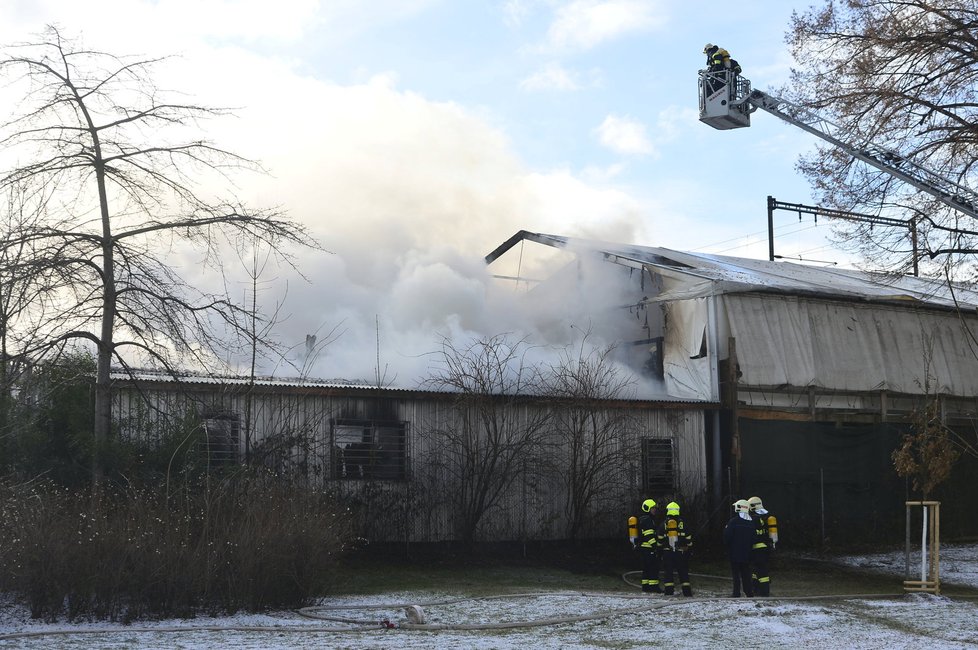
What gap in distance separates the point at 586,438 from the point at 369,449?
448 centimetres

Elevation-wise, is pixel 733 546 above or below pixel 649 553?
above

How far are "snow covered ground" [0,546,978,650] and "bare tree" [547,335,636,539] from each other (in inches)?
267

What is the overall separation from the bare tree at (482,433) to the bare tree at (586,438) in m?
0.50

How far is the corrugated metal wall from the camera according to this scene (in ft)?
58.9

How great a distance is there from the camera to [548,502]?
2041 cm

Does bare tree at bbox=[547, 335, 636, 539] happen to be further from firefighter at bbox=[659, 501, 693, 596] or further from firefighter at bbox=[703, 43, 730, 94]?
firefighter at bbox=[703, 43, 730, 94]

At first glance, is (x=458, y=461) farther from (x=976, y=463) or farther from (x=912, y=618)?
(x=976, y=463)

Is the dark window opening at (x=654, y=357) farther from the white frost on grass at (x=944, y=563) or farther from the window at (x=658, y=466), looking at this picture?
the white frost on grass at (x=944, y=563)

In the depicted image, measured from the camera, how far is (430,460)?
768 inches

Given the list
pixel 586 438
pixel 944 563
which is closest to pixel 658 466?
pixel 586 438

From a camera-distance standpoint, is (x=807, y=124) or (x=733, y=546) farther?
(x=807, y=124)

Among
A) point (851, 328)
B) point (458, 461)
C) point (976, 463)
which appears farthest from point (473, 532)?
point (976, 463)

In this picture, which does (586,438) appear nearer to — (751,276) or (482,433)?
(482,433)

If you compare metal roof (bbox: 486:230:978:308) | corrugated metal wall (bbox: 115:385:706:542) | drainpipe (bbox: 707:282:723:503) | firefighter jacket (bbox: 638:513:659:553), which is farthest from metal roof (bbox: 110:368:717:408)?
firefighter jacket (bbox: 638:513:659:553)
